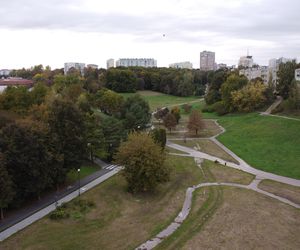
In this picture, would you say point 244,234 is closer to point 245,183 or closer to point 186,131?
point 245,183

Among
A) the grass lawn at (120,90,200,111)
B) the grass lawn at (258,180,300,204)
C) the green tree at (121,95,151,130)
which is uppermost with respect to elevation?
the green tree at (121,95,151,130)

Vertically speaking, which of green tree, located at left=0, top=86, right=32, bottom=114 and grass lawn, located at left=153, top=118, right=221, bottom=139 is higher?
green tree, located at left=0, top=86, right=32, bottom=114

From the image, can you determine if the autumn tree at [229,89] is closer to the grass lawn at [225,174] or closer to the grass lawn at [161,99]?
the grass lawn at [161,99]

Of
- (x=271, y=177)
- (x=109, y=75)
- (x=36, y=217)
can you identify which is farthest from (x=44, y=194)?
(x=109, y=75)

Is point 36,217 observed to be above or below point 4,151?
below

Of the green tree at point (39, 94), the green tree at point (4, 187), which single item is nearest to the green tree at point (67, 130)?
the green tree at point (4, 187)

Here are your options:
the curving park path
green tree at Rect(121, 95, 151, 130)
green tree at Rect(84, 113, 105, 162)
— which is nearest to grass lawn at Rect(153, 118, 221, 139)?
the curving park path

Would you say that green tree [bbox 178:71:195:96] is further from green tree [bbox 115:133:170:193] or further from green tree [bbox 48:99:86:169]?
green tree [bbox 115:133:170:193]
